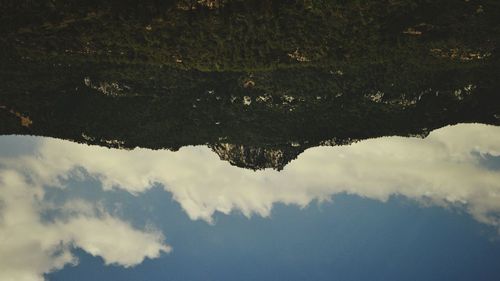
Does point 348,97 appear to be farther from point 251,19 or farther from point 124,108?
point 124,108

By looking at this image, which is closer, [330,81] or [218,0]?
[218,0]

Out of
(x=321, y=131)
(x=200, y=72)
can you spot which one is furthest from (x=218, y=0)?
(x=321, y=131)

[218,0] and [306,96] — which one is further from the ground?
[218,0]

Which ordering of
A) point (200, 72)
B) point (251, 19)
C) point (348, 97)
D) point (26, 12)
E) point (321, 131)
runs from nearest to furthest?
point (26, 12), point (251, 19), point (200, 72), point (348, 97), point (321, 131)

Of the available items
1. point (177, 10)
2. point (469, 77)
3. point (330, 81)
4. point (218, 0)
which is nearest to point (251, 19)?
point (218, 0)

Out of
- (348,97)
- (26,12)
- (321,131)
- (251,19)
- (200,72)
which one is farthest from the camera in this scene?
(321,131)

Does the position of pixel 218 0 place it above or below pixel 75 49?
above

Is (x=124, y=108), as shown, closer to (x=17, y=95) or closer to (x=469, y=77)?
(x=17, y=95)

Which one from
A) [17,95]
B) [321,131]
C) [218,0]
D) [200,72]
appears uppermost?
[218,0]

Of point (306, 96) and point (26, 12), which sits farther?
point (306, 96)
